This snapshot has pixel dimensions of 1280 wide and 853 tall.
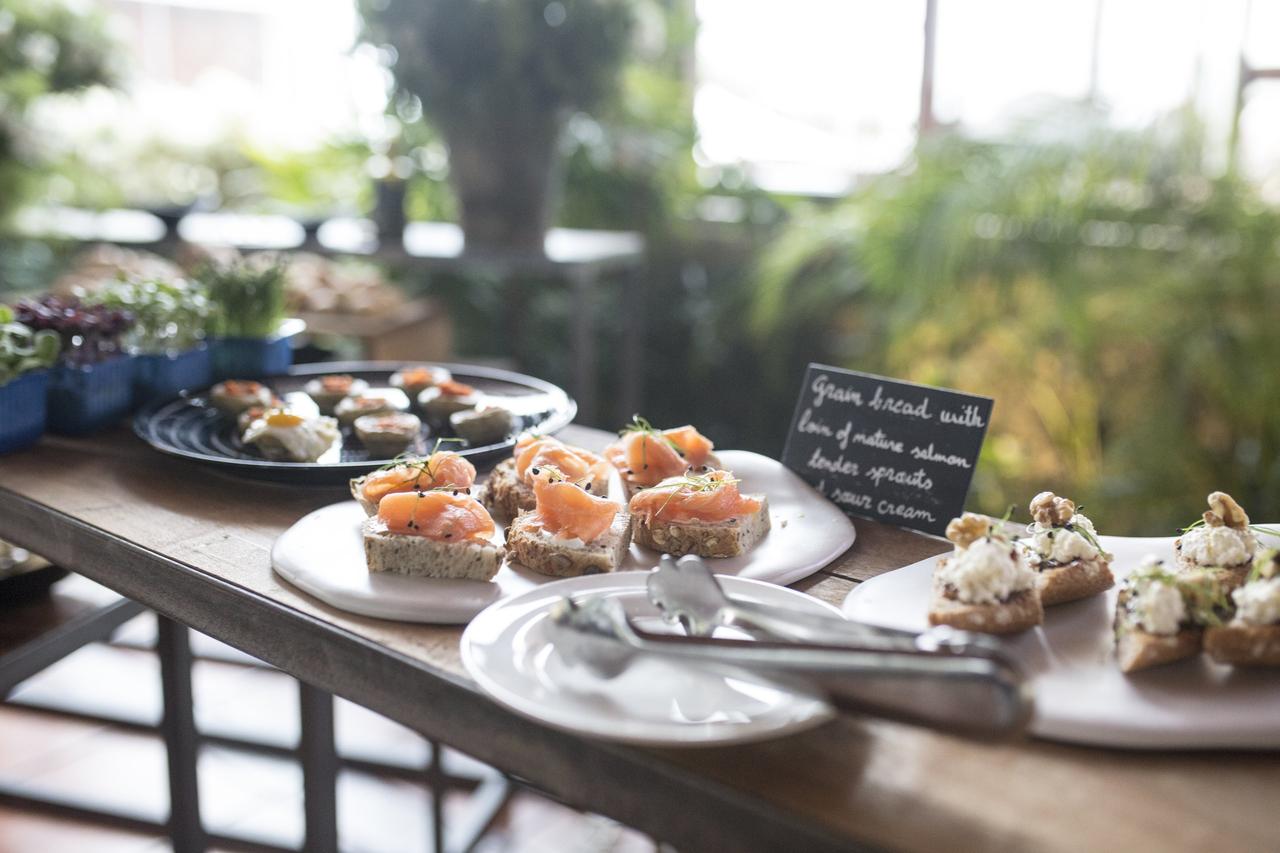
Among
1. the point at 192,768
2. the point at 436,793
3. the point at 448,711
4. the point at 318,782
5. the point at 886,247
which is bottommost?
the point at 436,793

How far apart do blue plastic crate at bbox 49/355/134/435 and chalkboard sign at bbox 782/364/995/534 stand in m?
1.04

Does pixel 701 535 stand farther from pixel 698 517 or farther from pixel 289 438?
pixel 289 438

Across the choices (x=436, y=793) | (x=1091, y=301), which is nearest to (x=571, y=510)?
(x=436, y=793)

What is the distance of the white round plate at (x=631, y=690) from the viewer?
781 millimetres

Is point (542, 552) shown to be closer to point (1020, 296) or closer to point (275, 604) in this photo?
point (275, 604)

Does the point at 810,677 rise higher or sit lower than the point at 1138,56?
lower

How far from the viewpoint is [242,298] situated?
1832mm

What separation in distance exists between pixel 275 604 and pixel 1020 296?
9.22 feet

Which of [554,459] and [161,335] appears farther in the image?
[161,335]

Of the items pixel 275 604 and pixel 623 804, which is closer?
pixel 623 804

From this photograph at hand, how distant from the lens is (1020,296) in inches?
132

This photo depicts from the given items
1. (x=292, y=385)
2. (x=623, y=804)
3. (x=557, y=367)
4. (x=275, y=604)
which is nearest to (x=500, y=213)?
(x=557, y=367)

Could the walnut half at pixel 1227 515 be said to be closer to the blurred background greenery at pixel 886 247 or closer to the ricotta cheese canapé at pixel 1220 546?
the ricotta cheese canapé at pixel 1220 546

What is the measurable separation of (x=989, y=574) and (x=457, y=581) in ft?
1.66
